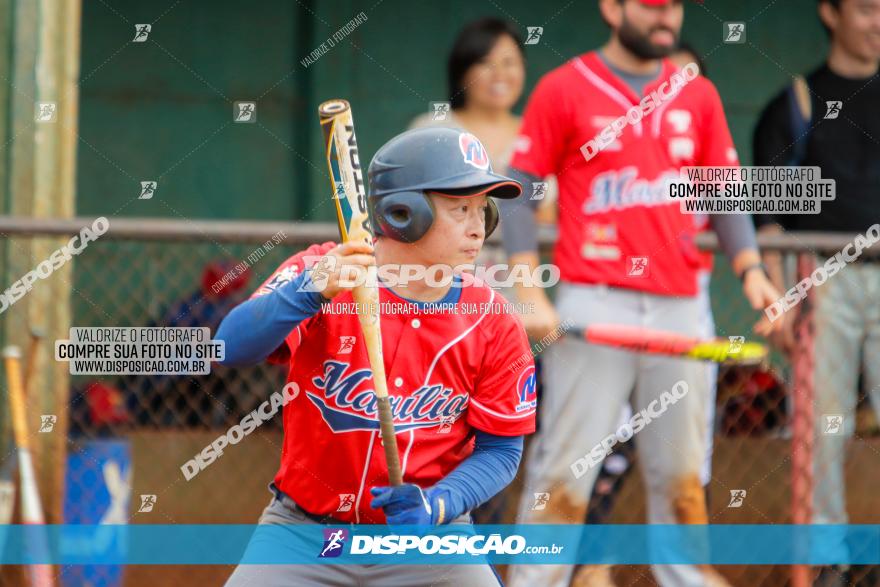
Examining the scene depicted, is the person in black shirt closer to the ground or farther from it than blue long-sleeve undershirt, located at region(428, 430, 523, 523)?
Answer: farther from it

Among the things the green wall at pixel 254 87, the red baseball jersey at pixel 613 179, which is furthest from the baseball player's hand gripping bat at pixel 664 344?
the green wall at pixel 254 87

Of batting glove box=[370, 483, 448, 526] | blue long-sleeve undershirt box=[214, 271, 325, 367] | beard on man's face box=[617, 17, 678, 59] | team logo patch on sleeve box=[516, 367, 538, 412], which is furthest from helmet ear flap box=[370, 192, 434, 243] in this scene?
beard on man's face box=[617, 17, 678, 59]

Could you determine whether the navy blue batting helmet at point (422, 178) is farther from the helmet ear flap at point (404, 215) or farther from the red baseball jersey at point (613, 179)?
the red baseball jersey at point (613, 179)

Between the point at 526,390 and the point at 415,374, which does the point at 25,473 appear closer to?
the point at 415,374

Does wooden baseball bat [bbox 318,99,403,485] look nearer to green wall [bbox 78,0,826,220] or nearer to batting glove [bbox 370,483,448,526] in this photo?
batting glove [bbox 370,483,448,526]

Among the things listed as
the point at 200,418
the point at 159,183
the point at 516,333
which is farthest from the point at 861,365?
the point at 159,183

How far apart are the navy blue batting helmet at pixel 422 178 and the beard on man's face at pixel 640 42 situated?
1597 millimetres

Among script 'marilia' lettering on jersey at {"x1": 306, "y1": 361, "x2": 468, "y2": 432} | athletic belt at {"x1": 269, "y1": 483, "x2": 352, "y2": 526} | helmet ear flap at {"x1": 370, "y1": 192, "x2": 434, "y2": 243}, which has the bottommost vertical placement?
athletic belt at {"x1": 269, "y1": 483, "x2": 352, "y2": 526}

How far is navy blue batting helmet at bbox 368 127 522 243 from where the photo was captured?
2748 mm

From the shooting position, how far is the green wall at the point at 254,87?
20.6ft

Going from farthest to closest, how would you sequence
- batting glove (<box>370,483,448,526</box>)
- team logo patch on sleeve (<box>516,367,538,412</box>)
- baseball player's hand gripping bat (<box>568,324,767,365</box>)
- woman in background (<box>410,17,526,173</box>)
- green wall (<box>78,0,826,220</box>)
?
green wall (<box>78,0,826,220</box>) < woman in background (<box>410,17,526,173</box>) < baseball player's hand gripping bat (<box>568,324,767,365</box>) < team logo patch on sleeve (<box>516,367,538,412</box>) < batting glove (<box>370,483,448,526</box>)

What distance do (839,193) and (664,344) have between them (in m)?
1.09

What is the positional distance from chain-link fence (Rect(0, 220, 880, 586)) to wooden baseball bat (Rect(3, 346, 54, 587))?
11 centimetres

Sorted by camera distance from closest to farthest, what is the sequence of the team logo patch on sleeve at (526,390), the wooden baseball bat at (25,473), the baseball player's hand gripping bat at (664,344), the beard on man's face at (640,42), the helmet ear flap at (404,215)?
the helmet ear flap at (404,215), the team logo patch on sleeve at (526,390), the baseball player's hand gripping bat at (664,344), the wooden baseball bat at (25,473), the beard on man's face at (640,42)
